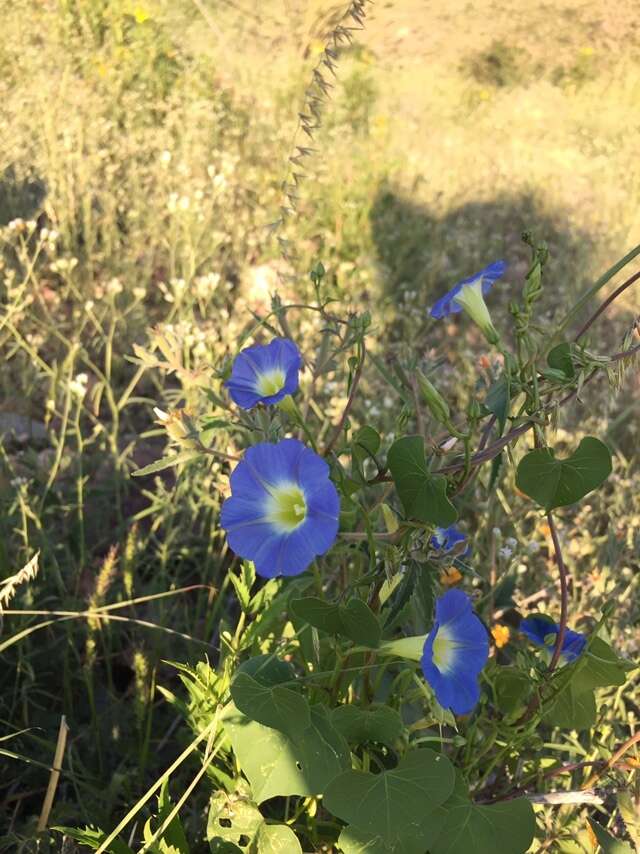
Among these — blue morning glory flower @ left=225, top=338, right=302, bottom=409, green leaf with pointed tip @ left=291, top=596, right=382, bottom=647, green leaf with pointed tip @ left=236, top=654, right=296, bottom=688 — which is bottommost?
green leaf with pointed tip @ left=236, top=654, right=296, bottom=688

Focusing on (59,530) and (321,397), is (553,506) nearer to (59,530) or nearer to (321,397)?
(59,530)

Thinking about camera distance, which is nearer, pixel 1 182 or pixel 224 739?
pixel 224 739

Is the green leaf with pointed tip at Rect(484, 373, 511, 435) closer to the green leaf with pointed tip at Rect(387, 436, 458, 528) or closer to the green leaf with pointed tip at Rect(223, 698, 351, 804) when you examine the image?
the green leaf with pointed tip at Rect(387, 436, 458, 528)

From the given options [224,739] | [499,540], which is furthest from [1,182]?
[224,739]


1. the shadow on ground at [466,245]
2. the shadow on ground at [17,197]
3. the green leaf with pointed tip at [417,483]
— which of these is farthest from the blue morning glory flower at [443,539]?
the shadow on ground at [17,197]

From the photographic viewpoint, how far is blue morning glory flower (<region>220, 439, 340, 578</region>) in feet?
2.80

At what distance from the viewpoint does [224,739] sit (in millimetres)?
1123

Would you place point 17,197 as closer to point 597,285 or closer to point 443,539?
point 443,539

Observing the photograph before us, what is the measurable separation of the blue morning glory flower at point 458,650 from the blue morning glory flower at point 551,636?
Result: 0.55ft

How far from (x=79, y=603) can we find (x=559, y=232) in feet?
10.0

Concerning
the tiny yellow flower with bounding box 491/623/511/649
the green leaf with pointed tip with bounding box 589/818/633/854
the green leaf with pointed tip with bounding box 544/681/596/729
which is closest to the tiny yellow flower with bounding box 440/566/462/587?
the tiny yellow flower with bounding box 491/623/511/649

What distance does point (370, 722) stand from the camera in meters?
0.99

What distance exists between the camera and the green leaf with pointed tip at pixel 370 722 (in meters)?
0.98

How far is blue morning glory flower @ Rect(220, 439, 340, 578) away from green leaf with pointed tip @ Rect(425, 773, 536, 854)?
383 mm
